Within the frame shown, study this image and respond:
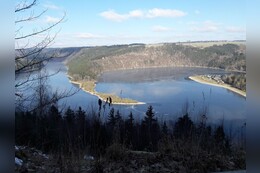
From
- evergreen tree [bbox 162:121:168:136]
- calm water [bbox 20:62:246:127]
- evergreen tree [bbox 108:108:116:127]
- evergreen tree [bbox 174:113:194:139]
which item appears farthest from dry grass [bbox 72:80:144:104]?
evergreen tree [bbox 174:113:194:139]

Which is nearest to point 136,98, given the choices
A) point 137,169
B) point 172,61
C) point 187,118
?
point 172,61

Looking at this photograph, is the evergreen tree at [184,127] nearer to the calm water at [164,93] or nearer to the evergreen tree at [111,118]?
the calm water at [164,93]

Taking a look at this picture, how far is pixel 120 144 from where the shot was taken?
4.23 meters

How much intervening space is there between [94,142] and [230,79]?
194cm

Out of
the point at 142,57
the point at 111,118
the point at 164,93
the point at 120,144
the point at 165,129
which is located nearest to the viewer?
the point at 120,144

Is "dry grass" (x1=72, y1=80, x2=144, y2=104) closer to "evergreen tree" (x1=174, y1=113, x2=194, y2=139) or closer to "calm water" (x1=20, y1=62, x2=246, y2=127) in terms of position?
"calm water" (x1=20, y1=62, x2=246, y2=127)

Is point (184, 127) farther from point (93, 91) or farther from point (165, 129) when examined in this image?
point (93, 91)

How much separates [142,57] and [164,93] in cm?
102

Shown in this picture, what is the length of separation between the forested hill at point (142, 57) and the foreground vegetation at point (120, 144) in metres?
0.74

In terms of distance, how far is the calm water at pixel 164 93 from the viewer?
183 inches

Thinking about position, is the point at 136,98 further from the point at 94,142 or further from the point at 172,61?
the point at 94,142

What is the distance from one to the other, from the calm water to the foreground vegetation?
0.21m

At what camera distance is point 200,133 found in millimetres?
4484

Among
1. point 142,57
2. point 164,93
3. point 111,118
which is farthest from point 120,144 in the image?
point 164,93
